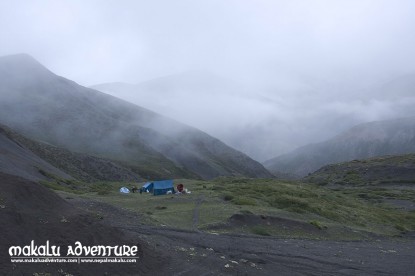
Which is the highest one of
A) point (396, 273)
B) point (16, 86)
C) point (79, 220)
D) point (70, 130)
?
point (16, 86)

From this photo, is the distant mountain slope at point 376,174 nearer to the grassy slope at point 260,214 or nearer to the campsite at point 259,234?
the grassy slope at point 260,214

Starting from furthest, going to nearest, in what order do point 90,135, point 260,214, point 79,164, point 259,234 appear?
point 90,135 < point 79,164 < point 260,214 < point 259,234

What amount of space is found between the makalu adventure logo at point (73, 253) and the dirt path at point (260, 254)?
2.31m

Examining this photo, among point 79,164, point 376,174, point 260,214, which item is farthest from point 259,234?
point 376,174

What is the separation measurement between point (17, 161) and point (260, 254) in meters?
59.3

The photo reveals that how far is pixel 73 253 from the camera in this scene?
744 inches

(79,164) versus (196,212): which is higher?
(79,164)

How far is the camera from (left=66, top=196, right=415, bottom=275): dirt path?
2322 centimetres

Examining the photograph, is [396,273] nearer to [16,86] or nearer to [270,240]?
[270,240]

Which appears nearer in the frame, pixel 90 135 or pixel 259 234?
pixel 259 234

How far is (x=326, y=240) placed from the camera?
121 ft

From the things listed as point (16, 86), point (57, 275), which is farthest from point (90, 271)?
point (16, 86)

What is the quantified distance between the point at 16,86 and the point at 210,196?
17618 centimetres

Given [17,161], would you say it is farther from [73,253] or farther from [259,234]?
[73,253]
